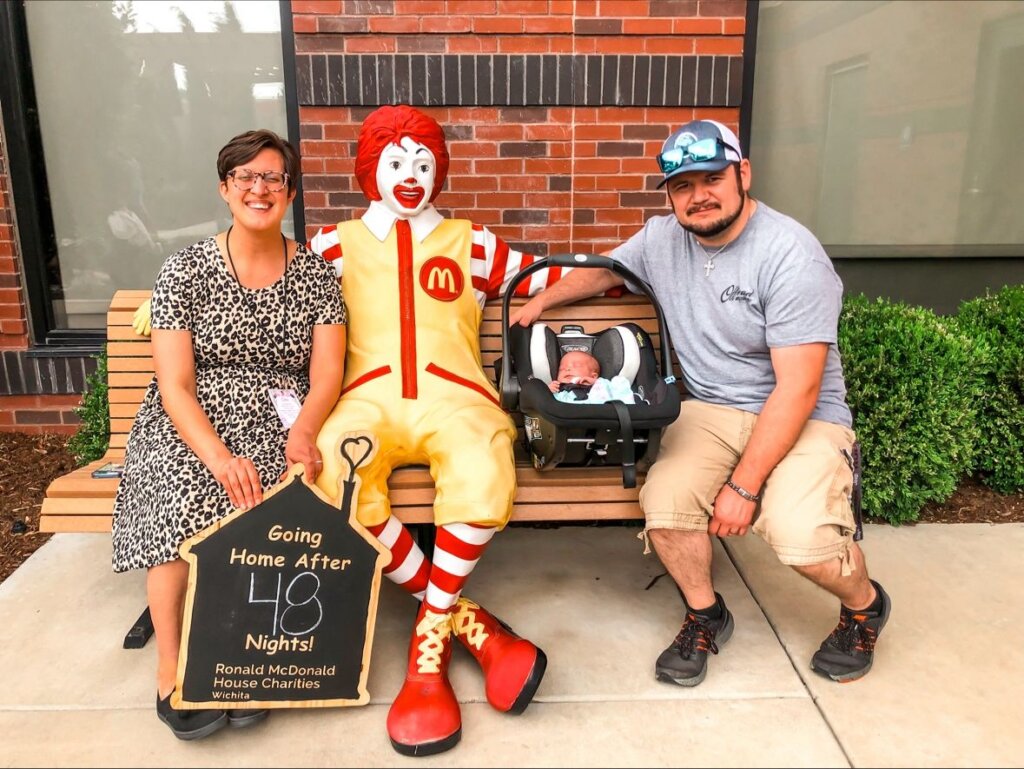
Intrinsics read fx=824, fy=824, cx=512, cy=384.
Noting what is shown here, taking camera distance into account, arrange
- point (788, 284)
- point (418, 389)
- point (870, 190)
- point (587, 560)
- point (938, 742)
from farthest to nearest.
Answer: point (870, 190) → point (587, 560) → point (418, 389) → point (788, 284) → point (938, 742)

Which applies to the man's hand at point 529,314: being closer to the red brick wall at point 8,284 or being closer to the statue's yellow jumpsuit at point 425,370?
the statue's yellow jumpsuit at point 425,370

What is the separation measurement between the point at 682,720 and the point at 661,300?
1305 millimetres

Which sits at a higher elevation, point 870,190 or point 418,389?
point 870,190

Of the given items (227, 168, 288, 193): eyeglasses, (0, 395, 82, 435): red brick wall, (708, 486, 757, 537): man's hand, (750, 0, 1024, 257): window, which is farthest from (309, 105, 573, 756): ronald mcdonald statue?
(0, 395, 82, 435): red brick wall

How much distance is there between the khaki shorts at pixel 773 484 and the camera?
91.2 inches

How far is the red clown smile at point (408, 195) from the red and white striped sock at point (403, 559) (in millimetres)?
1011

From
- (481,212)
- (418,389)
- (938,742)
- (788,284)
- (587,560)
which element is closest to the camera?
(938,742)

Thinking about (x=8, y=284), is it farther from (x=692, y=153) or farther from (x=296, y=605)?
(x=692, y=153)

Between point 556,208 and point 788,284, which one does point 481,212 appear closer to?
point 556,208

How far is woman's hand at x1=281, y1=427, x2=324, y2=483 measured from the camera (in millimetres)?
2311

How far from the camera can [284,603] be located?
2221mm

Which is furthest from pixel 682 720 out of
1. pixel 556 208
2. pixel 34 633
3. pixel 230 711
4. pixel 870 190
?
pixel 870 190

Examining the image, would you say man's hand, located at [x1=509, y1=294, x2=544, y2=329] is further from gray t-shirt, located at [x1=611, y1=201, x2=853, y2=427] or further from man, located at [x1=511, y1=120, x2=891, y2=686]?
man, located at [x1=511, y1=120, x2=891, y2=686]

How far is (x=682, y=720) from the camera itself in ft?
7.48
